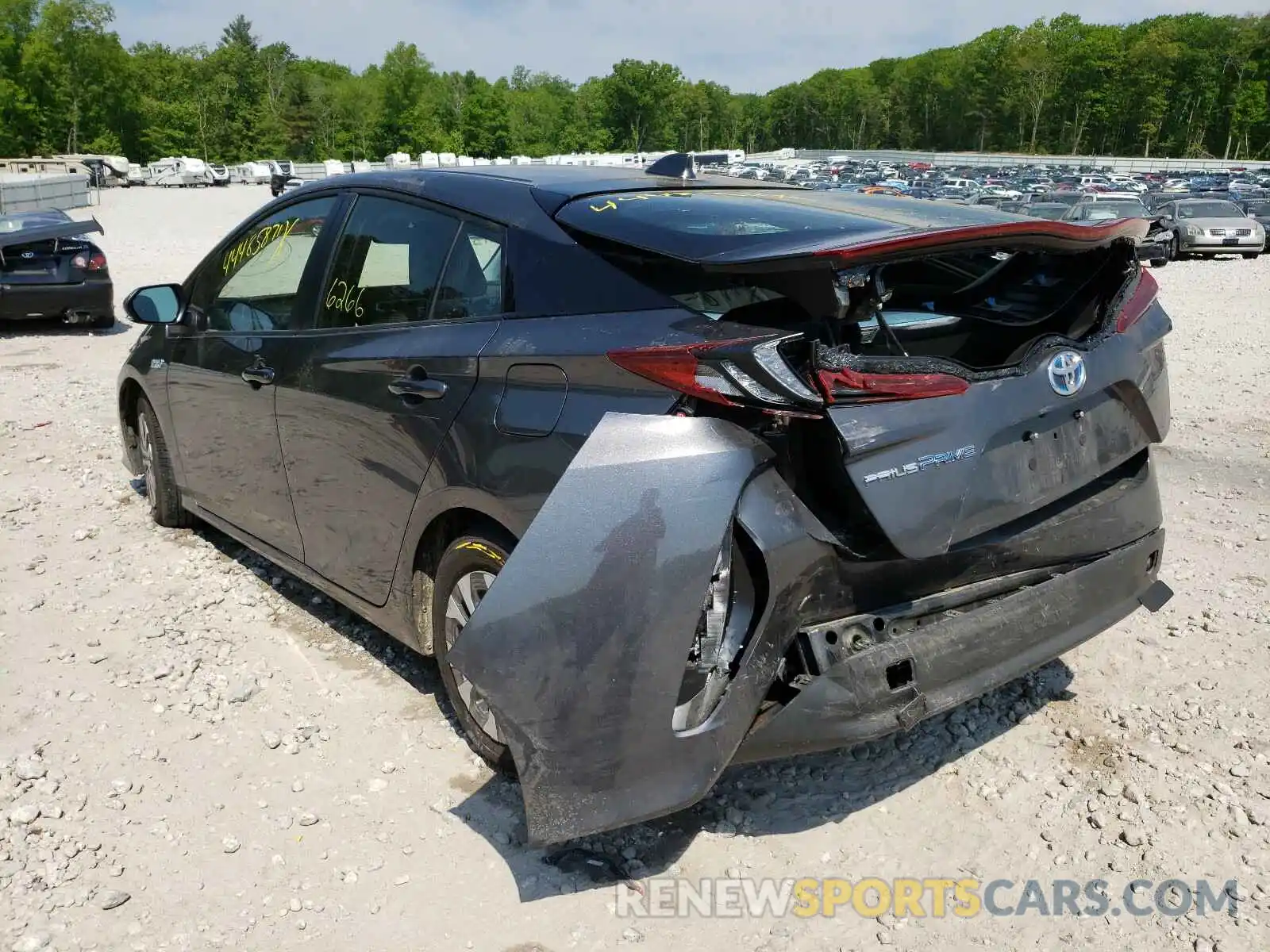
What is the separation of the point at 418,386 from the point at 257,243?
1679 millimetres

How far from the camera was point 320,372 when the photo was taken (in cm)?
373

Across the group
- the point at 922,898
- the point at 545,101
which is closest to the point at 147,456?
the point at 922,898

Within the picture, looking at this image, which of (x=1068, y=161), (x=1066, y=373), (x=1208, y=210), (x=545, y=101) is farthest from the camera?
(x=545, y=101)

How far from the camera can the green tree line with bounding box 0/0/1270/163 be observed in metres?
98.8

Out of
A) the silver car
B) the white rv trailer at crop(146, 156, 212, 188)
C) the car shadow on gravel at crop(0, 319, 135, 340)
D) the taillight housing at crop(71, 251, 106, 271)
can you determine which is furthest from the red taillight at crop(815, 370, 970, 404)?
the white rv trailer at crop(146, 156, 212, 188)

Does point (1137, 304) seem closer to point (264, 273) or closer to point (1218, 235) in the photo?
point (264, 273)

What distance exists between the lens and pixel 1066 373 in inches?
115

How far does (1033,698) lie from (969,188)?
4752 cm

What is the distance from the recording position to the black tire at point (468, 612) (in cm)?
306

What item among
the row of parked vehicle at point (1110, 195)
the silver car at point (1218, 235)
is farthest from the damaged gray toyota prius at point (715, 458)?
the silver car at point (1218, 235)

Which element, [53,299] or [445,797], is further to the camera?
[53,299]

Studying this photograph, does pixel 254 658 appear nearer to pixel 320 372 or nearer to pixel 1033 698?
pixel 320 372

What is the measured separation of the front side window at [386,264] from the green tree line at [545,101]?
10591 cm

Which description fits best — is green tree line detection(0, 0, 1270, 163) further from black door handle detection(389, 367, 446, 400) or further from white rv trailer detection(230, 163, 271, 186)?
black door handle detection(389, 367, 446, 400)
